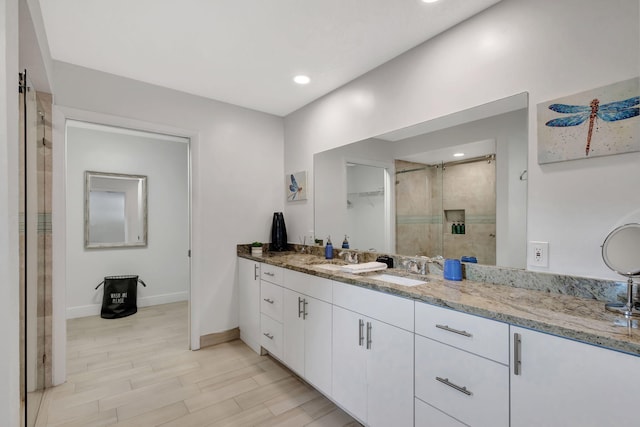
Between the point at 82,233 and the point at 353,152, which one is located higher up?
the point at 353,152

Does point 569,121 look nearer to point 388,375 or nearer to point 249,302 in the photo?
point 388,375

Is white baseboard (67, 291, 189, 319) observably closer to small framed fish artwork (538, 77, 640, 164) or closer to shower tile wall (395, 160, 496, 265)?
shower tile wall (395, 160, 496, 265)

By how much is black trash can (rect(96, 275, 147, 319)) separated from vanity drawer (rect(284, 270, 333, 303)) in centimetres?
274

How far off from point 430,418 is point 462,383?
275mm

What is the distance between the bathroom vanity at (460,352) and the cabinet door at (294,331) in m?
0.01

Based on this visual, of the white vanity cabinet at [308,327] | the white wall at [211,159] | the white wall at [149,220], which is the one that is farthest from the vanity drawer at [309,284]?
the white wall at [149,220]

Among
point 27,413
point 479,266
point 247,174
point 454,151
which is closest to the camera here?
point 27,413

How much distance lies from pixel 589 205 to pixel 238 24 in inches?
83.8

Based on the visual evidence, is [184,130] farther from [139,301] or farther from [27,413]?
[139,301]

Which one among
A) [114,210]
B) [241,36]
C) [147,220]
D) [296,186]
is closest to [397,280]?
[296,186]

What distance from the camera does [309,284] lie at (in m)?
2.14

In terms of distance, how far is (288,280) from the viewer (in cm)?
238

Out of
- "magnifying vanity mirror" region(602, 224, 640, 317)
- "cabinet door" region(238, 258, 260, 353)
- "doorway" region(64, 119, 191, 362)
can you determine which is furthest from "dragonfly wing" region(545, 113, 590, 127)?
"doorway" region(64, 119, 191, 362)

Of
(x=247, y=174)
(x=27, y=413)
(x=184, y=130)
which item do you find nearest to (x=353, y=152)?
(x=247, y=174)
